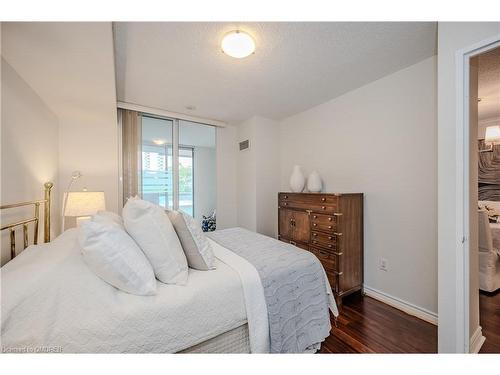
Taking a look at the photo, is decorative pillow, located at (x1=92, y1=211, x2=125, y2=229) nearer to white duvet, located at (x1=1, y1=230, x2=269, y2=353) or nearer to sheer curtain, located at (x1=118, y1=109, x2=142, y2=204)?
white duvet, located at (x1=1, y1=230, x2=269, y2=353)

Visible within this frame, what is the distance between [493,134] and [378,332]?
11.1 feet

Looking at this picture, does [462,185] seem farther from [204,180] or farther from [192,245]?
[204,180]

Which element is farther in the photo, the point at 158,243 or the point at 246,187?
the point at 246,187

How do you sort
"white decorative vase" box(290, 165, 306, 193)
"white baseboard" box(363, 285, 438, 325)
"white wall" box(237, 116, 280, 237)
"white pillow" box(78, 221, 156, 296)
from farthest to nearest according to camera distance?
1. "white wall" box(237, 116, 280, 237)
2. "white decorative vase" box(290, 165, 306, 193)
3. "white baseboard" box(363, 285, 438, 325)
4. "white pillow" box(78, 221, 156, 296)

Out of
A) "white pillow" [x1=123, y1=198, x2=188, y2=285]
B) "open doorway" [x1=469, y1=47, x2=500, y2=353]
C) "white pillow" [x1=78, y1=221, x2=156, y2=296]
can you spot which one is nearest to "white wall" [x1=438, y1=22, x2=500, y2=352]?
"open doorway" [x1=469, y1=47, x2=500, y2=353]

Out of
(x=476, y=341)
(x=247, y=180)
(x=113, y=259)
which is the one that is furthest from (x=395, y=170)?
(x=113, y=259)

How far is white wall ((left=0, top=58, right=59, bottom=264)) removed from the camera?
4.34ft

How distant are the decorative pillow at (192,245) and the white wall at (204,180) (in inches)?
106

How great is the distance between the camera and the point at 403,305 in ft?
6.59

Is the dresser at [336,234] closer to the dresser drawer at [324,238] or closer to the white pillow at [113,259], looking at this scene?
the dresser drawer at [324,238]

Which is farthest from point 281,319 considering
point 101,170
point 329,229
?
point 101,170

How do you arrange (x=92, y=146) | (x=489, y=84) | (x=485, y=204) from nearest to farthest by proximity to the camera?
(x=489, y=84)
(x=92, y=146)
(x=485, y=204)

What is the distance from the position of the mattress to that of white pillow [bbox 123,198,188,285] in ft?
1.08
